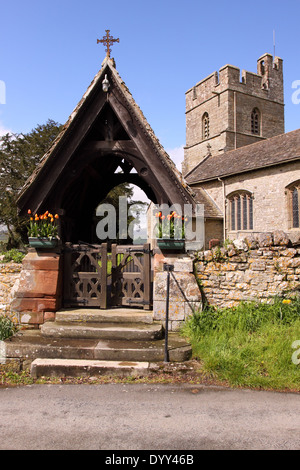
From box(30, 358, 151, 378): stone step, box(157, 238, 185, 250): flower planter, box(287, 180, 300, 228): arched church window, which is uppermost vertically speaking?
box(287, 180, 300, 228): arched church window

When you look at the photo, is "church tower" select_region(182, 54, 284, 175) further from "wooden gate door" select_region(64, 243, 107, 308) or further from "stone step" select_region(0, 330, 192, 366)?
"stone step" select_region(0, 330, 192, 366)

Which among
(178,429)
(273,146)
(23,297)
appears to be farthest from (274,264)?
(273,146)

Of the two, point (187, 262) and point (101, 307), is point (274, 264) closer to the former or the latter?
point (187, 262)

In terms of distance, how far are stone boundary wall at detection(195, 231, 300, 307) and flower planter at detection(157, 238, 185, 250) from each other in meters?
0.50

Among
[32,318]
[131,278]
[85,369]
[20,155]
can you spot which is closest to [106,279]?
[131,278]

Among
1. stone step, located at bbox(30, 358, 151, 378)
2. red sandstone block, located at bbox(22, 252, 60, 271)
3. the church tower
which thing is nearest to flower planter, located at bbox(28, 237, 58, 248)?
red sandstone block, located at bbox(22, 252, 60, 271)

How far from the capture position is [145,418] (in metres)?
3.08

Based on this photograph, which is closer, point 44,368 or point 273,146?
point 44,368

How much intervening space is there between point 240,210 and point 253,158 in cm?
380

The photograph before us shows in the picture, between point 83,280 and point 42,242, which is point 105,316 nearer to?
point 83,280

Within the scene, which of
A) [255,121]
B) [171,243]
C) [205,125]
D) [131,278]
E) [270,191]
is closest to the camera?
[171,243]

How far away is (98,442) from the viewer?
2.71 metres

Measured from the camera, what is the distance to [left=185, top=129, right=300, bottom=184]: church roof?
20.2 meters
